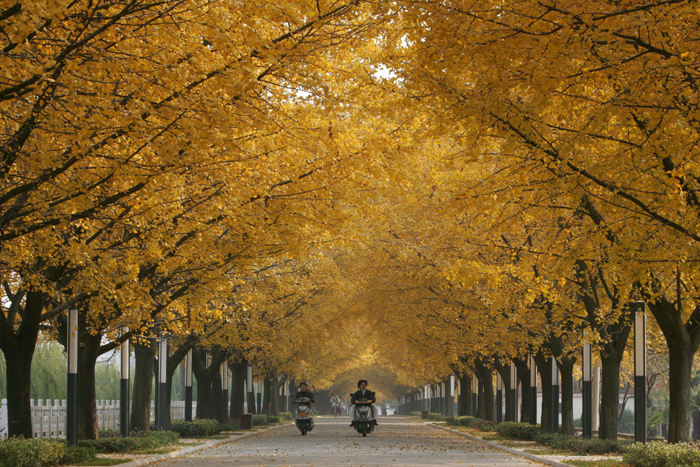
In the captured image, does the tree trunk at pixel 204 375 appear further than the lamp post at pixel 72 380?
Yes

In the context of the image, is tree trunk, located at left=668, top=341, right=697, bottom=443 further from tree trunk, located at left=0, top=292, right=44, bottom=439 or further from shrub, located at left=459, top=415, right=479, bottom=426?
shrub, located at left=459, top=415, right=479, bottom=426

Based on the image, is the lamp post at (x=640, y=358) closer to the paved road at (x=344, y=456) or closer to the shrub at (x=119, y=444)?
the paved road at (x=344, y=456)

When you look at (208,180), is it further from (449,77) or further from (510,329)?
(510,329)

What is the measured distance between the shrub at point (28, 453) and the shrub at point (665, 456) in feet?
33.3

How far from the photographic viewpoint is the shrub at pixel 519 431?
26880 mm

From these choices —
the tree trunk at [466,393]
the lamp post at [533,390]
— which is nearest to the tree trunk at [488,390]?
the tree trunk at [466,393]

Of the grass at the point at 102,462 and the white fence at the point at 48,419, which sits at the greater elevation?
the grass at the point at 102,462

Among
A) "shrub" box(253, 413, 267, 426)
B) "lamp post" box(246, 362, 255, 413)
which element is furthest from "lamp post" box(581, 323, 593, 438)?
"lamp post" box(246, 362, 255, 413)

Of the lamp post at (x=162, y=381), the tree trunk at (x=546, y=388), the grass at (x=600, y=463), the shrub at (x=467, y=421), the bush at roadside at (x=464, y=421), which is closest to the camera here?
the grass at (x=600, y=463)

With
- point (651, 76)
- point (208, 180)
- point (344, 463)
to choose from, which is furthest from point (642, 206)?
point (344, 463)

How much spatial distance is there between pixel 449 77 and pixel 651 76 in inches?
109

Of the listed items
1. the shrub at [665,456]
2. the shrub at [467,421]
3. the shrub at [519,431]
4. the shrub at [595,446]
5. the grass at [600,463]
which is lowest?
the shrub at [467,421]

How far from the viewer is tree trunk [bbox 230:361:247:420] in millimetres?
41028

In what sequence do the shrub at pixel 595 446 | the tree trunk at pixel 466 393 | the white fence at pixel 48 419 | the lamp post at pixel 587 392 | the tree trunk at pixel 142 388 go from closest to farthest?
the shrub at pixel 595 446
the lamp post at pixel 587 392
the tree trunk at pixel 142 388
the white fence at pixel 48 419
the tree trunk at pixel 466 393
